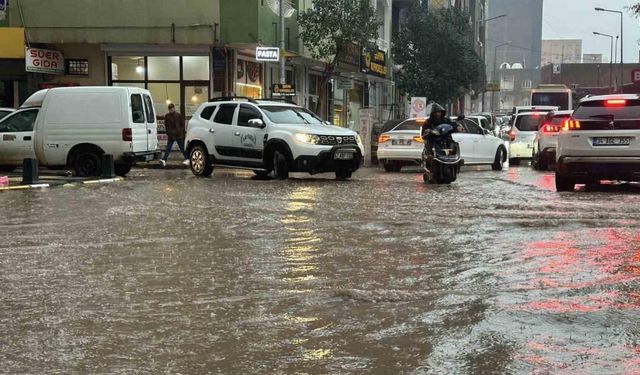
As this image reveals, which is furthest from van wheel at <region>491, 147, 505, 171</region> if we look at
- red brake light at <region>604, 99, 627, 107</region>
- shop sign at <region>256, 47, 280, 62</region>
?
red brake light at <region>604, 99, 627, 107</region>

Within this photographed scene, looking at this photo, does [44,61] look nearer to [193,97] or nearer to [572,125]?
[193,97]

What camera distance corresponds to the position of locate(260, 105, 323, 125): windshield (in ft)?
56.3

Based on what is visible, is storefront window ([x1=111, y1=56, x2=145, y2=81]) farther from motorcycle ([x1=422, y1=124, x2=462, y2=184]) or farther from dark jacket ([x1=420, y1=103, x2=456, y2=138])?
motorcycle ([x1=422, y1=124, x2=462, y2=184])

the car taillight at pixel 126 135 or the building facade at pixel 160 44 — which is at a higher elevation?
the building facade at pixel 160 44

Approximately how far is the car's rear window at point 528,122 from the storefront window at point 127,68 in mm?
13035

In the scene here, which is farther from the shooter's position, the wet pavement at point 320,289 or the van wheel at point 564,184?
the van wheel at point 564,184

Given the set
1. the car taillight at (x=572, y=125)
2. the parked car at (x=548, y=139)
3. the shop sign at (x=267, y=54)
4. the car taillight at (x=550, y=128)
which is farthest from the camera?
the shop sign at (x=267, y=54)

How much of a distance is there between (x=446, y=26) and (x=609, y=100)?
33.2 metres

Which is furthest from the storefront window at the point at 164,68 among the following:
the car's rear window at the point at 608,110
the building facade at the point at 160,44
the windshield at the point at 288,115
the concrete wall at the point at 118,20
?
the car's rear window at the point at 608,110

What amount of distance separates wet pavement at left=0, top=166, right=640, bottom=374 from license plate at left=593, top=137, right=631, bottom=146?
1771 mm

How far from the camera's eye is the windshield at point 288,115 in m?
17.2

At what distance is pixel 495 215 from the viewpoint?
10.5 metres

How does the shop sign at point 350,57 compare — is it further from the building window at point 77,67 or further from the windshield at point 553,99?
the windshield at point 553,99

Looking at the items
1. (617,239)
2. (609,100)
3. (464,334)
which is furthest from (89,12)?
(464,334)
